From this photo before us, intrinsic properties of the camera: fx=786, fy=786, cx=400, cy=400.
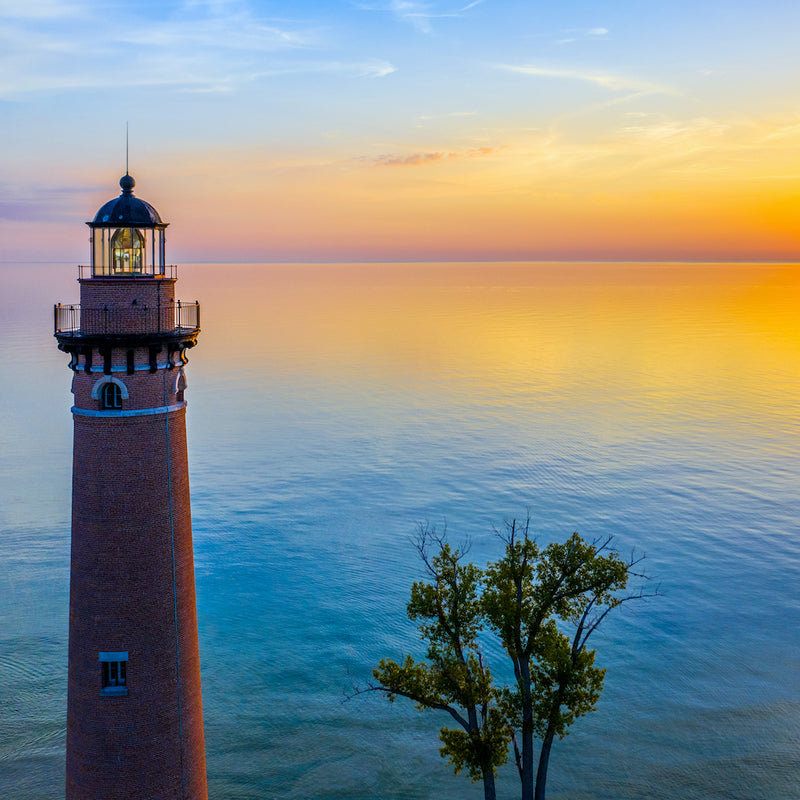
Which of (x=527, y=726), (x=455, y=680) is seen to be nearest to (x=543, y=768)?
(x=527, y=726)

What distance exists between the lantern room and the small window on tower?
286 centimetres

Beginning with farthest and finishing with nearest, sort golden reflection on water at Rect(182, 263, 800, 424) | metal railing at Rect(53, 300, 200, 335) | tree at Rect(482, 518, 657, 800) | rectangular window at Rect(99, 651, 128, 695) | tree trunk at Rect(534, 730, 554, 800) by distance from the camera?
golden reflection on water at Rect(182, 263, 800, 424), tree trunk at Rect(534, 730, 554, 800), tree at Rect(482, 518, 657, 800), rectangular window at Rect(99, 651, 128, 695), metal railing at Rect(53, 300, 200, 335)

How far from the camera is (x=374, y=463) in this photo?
67.9 metres

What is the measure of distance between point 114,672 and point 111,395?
22.5 feet

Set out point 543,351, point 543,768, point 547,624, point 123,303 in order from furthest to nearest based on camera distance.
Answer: point 543,351, point 547,624, point 543,768, point 123,303

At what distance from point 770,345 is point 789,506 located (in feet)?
302

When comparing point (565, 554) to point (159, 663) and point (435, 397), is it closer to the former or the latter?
point (159, 663)

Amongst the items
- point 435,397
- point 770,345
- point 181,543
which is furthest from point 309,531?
point 770,345

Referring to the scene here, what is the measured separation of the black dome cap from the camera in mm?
19750

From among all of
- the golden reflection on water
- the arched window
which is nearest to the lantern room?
the arched window

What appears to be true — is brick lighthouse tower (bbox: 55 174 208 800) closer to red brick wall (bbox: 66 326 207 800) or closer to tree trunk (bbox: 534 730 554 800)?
red brick wall (bbox: 66 326 207 800)

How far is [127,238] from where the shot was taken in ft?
65.1

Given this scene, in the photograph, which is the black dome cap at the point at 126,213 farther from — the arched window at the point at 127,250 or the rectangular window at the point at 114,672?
the rectangular window at the point at 114,672

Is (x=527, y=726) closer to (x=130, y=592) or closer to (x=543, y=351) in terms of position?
(x=130, y=592)
